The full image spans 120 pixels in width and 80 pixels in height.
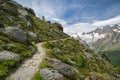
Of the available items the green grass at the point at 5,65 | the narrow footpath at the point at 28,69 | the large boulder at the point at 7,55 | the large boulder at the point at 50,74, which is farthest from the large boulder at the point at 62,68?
the green grass at the point at 5,65

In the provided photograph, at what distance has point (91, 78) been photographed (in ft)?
113

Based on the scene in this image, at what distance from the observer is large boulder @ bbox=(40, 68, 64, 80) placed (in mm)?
30513

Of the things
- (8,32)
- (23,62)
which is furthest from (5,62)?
(8,32)

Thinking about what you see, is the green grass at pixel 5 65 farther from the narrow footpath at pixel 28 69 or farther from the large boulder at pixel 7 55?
the narrow footpath at pixel 28 69

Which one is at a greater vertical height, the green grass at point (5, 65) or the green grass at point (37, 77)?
the green grass at point (5, 65)

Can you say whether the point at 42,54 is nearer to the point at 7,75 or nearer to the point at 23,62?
the point at 23,62

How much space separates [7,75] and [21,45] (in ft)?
35.1

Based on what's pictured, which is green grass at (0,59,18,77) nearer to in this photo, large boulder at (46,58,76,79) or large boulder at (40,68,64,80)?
large boulder at (40,68,64,80)

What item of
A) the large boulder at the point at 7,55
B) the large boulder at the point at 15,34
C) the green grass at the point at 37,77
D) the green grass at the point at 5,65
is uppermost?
the large boulder at the point at 15,34

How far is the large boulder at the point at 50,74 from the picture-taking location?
1201 inches

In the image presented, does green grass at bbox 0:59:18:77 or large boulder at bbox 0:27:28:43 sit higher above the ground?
large boulder at bbox 0:27:28:43

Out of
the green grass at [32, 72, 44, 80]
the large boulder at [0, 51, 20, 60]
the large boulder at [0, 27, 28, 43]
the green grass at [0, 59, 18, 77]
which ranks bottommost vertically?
the green grass at [32, 72, 44, 80]

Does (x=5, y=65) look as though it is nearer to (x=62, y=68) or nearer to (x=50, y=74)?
(x=50, y=74)

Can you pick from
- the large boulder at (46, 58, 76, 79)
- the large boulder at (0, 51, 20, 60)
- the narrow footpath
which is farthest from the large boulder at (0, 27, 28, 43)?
the large boulder at (46, 58, 76, 79)
